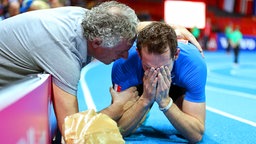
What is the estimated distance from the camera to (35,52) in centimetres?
276

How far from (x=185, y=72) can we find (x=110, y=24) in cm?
85

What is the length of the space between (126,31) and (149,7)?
2683cm

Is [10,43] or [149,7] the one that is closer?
[10,43]

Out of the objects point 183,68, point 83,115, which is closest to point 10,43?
point 83,115

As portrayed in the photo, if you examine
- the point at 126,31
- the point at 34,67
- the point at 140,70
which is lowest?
the point at 140,70

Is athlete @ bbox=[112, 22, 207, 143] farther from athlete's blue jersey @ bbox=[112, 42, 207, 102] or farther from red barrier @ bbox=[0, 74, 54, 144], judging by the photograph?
red barrier @ bbox=[0, 74, 54, 144]

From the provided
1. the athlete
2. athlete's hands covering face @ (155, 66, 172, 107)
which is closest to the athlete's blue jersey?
the athlete

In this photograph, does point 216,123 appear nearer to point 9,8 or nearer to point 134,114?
point 134,114

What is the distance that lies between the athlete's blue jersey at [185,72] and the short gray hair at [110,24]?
0.57 metres

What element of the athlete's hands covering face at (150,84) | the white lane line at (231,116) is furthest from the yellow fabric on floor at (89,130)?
the white lane line at (231,116)

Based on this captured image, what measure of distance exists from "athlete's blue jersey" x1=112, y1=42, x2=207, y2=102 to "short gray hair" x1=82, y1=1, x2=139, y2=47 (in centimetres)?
57

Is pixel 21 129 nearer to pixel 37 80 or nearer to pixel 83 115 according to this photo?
pixel 37 80

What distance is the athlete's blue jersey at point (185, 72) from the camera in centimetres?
322

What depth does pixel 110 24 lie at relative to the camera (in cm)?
272
